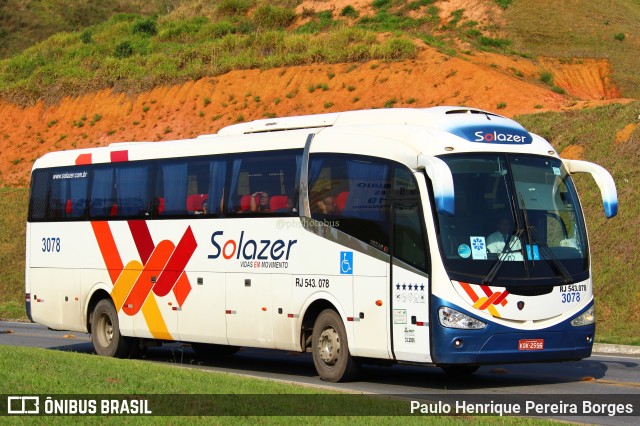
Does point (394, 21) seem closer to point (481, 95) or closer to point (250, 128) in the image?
point (481, 95)

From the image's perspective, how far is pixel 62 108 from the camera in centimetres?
5912

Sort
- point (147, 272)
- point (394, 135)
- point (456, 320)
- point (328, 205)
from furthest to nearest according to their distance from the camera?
point (147, 272)
point (328, 205)
point (394, 135)
point (456, 320)

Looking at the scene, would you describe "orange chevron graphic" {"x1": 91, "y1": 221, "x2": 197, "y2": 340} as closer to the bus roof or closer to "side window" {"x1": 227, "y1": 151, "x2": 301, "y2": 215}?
"side window" {"x1": 227, "y1": 151, "x2": 301, "y2": 215}

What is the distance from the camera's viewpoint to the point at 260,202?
1661cm

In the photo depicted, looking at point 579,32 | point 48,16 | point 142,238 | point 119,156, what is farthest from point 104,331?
point 48,16

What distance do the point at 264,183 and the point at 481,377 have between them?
14.4 ft

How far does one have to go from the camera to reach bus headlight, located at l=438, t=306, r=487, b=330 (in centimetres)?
1345

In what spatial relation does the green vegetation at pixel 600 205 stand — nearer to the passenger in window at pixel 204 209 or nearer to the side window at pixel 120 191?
the passenger in window at pixel 204 209

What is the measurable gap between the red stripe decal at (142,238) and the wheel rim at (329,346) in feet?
14.7

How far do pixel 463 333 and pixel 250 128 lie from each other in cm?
598

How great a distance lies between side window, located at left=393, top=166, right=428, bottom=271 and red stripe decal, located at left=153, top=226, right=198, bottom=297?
4.63 meters

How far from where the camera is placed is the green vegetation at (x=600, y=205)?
80.4 ft

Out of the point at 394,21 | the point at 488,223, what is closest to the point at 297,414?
the point at 488,223

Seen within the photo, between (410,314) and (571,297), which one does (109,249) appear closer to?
(410,314)
